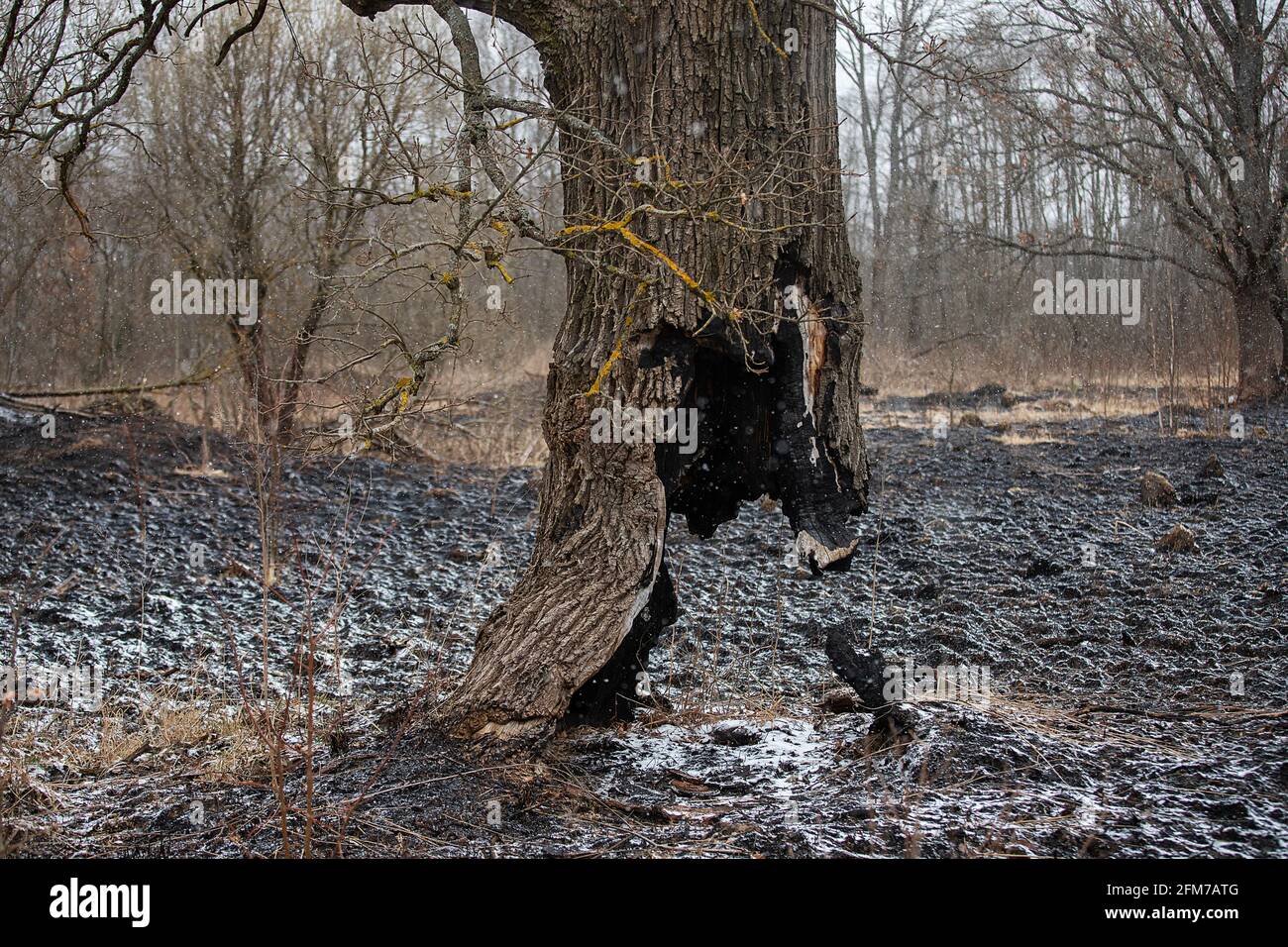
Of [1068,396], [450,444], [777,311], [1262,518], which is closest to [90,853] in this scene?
[777,311]

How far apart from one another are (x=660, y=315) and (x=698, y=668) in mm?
1979

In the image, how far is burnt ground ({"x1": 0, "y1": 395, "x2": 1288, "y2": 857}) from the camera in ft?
10.4

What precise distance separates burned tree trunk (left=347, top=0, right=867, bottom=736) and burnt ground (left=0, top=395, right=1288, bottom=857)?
37 cm

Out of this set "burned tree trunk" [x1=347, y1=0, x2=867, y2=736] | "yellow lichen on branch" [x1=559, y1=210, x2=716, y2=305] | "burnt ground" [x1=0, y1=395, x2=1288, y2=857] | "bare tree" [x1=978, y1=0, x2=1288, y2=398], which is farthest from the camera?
"bare tree" [x1=978, y1=0, x2=1288, y2=398]

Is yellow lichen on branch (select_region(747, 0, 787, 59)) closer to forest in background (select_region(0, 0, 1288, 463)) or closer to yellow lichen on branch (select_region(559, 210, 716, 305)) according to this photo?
yellow lichen on branch (select_region(559, 210, 716, 305))

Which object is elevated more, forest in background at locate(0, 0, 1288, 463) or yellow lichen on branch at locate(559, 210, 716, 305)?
forest in background at locate(0, 0, 1288, 463)

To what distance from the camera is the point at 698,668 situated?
5191 mm

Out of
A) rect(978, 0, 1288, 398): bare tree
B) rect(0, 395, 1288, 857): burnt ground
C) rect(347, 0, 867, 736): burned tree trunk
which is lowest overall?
rect(0, 395, 1288, 857): burnt ground

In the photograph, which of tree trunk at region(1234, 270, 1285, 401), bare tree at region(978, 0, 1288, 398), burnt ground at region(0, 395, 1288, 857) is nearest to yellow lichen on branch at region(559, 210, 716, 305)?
burnt ground at region(0, 395, 1288, 857)

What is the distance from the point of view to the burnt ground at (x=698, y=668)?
10.4ft

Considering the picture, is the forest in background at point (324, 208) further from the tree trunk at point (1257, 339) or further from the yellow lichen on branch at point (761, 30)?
the yellow lichen on branch at point (761, 30)

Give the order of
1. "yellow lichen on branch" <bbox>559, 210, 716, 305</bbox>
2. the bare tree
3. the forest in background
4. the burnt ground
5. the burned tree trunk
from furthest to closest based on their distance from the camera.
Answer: the bare tree
the forest in background
the burned tree trunk
"yellow lichen on branch" <bbox>559, 210, 716, 305</bbox>
the burnt ground

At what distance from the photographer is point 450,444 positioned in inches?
442

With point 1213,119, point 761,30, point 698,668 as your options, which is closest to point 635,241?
point 761,30
